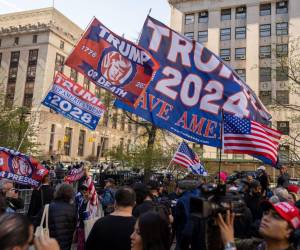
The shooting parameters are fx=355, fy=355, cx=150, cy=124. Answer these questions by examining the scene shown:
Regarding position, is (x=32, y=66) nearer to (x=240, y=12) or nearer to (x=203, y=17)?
(x=203, y=17)

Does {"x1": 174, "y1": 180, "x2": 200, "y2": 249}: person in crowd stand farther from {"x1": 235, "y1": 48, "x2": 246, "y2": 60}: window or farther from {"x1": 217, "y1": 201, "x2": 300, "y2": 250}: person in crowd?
{"x1": 235, "y1": 48, "x2": 246, "y2": 60}: window

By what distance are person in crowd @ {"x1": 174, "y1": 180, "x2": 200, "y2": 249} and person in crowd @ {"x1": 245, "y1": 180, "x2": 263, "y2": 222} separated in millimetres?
1450

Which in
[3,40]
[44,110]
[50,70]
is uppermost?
[3,40]

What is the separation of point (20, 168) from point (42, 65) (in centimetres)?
5561

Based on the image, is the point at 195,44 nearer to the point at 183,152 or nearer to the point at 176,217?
the point at 176,217

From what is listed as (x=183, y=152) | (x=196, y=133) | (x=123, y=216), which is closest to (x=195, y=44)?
(x=196, y=133)

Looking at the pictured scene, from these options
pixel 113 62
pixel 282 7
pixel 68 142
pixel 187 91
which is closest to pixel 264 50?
pixel 282 7

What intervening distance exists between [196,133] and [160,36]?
2.21 metres

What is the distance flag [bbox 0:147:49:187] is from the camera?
23.8 feet

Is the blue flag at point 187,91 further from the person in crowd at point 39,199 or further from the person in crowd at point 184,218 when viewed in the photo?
the person in crowd at point 39,199

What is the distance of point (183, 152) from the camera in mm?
12773

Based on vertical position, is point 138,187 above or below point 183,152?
below

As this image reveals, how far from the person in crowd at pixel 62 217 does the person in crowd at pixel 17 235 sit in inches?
109

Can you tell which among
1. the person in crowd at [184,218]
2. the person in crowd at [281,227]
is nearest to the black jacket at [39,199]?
the person in crowd at [184,218]
